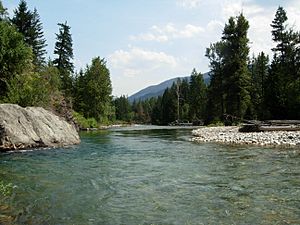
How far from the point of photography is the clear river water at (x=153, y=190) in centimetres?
736

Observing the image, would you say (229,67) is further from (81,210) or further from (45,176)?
(81,210)

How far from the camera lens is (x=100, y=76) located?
69.5 meters

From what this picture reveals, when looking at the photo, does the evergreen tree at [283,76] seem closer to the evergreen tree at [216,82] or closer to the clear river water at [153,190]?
the evergreen tree at [216,82]

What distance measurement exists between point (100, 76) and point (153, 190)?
61085mm

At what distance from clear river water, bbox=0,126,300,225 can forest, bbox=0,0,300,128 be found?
20.7m

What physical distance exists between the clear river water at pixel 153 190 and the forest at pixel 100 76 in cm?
2069

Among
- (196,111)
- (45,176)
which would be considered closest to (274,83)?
(45,176)

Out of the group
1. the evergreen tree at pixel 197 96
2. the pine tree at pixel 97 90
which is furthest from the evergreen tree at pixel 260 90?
the pine tree at pixel 97 90

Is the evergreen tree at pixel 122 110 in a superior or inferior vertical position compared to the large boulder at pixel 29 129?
superior

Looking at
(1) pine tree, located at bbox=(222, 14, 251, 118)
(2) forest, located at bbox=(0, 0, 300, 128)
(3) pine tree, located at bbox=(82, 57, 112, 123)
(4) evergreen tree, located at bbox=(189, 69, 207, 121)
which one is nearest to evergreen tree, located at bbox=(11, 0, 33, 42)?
(2) forest, located at bbox=(0, 0, 300, 128)

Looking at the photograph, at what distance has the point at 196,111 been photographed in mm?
106188

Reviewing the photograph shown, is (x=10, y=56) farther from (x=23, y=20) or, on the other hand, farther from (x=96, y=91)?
(x=96, y=91)

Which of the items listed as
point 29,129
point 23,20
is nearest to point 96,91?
point 23,20

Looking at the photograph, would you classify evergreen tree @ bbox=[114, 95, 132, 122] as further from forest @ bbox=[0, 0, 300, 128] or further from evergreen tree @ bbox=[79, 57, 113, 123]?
evergreen tree @ bbox=[79, 57, 113, 123]
